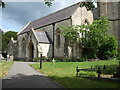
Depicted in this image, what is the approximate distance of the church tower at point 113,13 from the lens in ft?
104

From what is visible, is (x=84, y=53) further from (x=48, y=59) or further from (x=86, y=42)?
(x=48, y=59)

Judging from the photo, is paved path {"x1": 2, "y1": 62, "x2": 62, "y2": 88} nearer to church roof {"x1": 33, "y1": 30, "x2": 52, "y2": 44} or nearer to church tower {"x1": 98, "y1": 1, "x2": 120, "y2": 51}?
church roof {"x1": 33, "y1": 30, "x2": 52, "y2": 44}

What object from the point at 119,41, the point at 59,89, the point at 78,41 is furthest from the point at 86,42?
the point at 59,89

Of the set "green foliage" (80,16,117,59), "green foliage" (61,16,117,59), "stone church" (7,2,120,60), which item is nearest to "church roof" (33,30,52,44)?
"stone church" (7,2,120,60)

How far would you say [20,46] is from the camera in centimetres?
4712

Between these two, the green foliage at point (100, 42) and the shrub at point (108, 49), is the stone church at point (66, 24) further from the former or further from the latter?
the shrub at point (108, 49)

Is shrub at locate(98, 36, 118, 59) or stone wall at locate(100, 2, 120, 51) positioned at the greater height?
stone wall at locate(100, 2, 120, 51)

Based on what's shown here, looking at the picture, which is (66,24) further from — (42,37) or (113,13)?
(113,13)

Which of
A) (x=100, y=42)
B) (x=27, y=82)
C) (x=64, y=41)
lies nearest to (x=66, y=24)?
(x=64, y=41)

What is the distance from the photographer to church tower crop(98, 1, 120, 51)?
31547 millimetres

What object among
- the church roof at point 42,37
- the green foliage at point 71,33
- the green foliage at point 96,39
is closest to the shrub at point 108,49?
the green foliage at point 96,39

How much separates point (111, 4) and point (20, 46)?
28.0 m

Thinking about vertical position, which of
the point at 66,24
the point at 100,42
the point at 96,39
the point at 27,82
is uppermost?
the point at 66,24

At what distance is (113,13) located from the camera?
32438 millimetres
